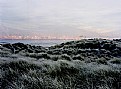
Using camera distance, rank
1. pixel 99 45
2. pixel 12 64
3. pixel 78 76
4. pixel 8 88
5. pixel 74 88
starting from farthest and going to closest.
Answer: pixel 99 45 → pixel 12 64 → pixel 78 76 → pixel 8 88 → pixel 74 88

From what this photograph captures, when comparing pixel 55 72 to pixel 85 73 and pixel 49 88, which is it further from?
pixel 49 88

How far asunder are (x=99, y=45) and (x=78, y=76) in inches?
1570

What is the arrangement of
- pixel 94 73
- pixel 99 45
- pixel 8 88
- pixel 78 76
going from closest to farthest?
pixel 8 88 → pixel 78 76 → pixel 94 73 → pixel 99 45

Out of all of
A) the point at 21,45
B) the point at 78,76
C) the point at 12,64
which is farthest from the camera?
the point at 21,45

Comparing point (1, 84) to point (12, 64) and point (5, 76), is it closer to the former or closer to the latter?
point (5, 76)

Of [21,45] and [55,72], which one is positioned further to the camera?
[21,45]

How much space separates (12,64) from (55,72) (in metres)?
2.42

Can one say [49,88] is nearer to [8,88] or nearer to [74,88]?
[74,88]

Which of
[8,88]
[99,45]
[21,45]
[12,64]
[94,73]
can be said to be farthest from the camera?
[99,45]

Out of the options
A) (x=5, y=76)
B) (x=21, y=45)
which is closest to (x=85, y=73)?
(x=5, y=76)

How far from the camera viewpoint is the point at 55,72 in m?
6.36

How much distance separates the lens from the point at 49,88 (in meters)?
4.63

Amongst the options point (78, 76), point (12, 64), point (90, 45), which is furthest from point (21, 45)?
point (78, 76)

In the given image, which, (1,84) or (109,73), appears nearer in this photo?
(1,84)
